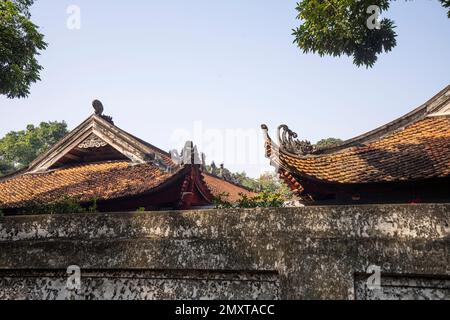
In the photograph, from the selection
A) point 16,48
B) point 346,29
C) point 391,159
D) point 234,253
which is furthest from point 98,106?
point 234,253

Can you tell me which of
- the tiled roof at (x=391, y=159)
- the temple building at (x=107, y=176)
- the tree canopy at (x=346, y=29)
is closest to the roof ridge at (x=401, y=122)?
the tiled roof at (x=391, y=159)

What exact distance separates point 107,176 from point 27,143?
41.3 meters

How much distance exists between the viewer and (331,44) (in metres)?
7.11

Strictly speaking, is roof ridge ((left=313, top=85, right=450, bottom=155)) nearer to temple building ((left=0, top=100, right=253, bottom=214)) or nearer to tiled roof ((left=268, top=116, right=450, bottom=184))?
tiled roof ((left=268, top=116, right=450, bottom=184))

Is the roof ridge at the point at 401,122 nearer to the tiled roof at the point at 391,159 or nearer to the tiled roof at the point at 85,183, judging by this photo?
the tiled roof at the point at 391,159

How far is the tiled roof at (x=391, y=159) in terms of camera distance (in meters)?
6.93

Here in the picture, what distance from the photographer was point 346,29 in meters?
6.79

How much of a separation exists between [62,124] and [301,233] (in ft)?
174

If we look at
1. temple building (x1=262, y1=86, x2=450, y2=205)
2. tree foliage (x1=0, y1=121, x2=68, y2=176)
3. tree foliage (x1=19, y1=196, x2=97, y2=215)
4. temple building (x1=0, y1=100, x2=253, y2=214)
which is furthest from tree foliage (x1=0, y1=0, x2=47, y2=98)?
tree foliage (x1=0, y1=121, x2=68, y2=176)

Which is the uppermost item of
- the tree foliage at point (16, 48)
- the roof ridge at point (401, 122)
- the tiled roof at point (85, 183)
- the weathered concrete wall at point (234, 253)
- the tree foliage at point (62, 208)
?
the tree foliage at point (16, 48)

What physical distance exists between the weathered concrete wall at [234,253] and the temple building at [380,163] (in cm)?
531

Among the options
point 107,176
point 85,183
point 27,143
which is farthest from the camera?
point 27,143

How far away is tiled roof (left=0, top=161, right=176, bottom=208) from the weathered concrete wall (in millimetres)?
6898

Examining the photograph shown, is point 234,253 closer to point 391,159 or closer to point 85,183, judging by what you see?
point 391,159
